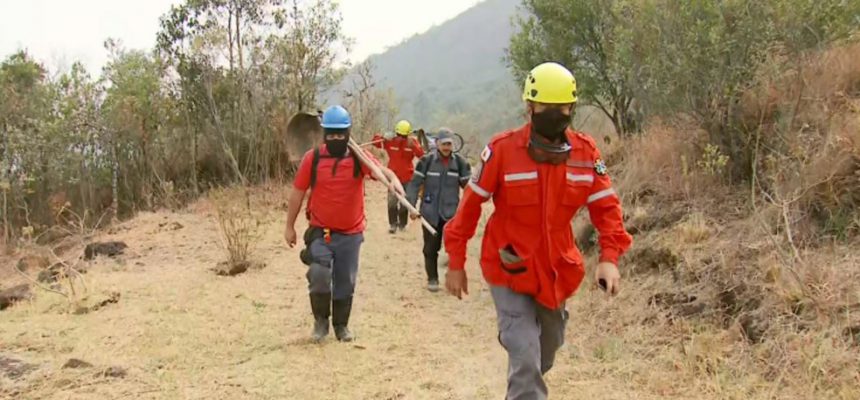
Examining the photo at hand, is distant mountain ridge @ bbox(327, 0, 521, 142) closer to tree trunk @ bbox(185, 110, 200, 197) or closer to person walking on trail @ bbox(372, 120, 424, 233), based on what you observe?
tree trunk @ bbox(185, 110, 200, 197)

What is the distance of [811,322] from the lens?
4.64 m

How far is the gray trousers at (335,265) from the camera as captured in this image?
5.74m

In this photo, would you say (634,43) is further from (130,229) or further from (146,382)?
(130,229)

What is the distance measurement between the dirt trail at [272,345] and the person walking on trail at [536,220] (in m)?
1.31

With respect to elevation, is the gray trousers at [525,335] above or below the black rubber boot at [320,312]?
above

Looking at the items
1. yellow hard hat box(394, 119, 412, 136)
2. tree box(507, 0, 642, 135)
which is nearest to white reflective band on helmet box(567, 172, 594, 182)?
yellow hard hat box(394, 119, 412, 136)

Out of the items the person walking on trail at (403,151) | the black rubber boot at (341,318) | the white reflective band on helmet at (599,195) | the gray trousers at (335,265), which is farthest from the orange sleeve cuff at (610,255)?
the person walking on trail at (403,151)

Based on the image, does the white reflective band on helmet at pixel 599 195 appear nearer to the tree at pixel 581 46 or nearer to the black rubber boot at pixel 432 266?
the black rubber boot at pixel 432 266

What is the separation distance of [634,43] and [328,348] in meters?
5.91

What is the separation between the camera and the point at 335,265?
588cm

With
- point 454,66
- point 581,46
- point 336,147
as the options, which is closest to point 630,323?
point 336,147

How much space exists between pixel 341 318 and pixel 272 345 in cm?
60

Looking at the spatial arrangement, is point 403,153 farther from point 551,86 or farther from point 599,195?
point 551,86

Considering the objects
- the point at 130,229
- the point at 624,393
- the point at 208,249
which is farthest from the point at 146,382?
the point at 130,229
